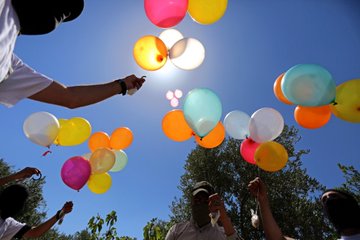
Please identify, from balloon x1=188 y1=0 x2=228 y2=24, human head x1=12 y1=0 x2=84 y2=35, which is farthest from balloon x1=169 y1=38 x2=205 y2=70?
human head x1=12 y1=0 x2=84 y2=35

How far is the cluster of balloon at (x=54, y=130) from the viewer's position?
4098 millimetres

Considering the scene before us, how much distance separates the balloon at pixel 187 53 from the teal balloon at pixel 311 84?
1249 mm

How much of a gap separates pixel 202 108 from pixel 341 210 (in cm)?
205

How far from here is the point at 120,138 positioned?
4887 millimetres

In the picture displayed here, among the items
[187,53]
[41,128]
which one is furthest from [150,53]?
[41,128]

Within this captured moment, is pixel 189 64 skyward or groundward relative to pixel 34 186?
groundward

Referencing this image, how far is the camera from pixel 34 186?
16672 millimetres

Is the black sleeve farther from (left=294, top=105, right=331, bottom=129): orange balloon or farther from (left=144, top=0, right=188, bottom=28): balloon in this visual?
(left=294, top=105, right=331, bottom=129): orange balloon

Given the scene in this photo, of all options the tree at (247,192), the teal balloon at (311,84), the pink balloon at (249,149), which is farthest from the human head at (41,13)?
the tree at (247,192)

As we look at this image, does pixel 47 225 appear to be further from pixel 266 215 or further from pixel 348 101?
pixel 348 101

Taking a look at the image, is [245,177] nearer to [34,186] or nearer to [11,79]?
[34,186]

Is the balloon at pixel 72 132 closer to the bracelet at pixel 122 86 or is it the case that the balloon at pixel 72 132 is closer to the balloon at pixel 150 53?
the balloon at pixel 150 53

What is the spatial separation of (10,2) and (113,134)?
394cm

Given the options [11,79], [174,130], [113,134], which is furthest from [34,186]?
[11,79]
